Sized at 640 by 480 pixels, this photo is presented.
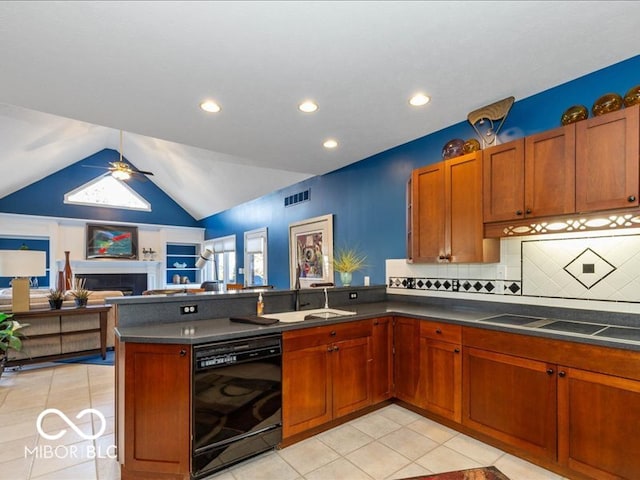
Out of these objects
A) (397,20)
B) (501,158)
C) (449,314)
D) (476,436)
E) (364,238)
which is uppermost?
(397,20)

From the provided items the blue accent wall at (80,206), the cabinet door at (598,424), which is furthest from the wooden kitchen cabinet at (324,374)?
the blue accent wall at (80,206)

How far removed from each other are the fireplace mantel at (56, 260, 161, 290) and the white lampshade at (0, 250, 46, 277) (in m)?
5.52

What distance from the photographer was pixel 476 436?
8.16 feet

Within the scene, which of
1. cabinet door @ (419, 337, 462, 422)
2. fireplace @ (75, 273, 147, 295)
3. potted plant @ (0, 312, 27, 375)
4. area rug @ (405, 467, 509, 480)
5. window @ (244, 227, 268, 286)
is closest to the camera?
area rug @ (405, 467, 509, 480)

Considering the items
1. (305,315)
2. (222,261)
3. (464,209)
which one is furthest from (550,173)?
(222,261)

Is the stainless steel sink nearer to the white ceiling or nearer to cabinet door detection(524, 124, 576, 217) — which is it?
cabinet door detection(524, 124, 576, 217)

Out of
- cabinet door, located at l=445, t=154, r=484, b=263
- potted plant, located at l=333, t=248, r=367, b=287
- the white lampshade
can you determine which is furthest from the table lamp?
cabinet door, located at l=445, t=154, r=484, b=263

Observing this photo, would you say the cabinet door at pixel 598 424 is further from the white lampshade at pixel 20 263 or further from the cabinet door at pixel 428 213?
the white lampshade at pixel 20 263

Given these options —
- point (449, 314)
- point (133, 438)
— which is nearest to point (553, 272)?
point (449, 314)

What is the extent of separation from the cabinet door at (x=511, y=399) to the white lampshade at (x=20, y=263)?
14.8 feet

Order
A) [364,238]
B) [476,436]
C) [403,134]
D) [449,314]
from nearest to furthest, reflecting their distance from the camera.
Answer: [476,436]
[449,314]
[403,134]
[364,238]

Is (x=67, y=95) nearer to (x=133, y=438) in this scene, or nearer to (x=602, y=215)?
(x=133, y=438)

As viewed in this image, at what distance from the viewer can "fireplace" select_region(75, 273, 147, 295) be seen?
8812 mm

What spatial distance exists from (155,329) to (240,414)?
30.9 inches
